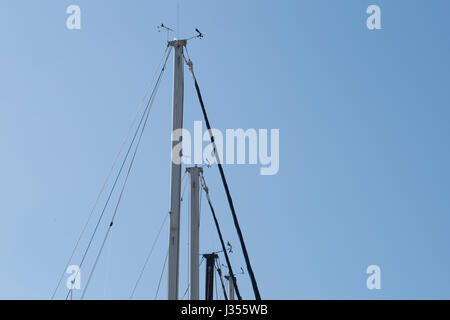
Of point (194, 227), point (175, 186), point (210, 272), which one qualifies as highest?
point (175, 186)

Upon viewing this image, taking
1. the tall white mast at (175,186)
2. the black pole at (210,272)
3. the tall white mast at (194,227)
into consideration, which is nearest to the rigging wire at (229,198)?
the tall white mast at (175,186)

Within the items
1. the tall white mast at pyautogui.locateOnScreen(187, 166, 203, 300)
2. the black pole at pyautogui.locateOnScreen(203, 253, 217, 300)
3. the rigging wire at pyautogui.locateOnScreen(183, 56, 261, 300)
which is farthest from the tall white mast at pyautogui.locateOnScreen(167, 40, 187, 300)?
the black pole at pyautogui.locateOnScreen(203, 253, 217, 300)

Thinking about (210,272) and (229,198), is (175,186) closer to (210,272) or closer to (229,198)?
(229,198)

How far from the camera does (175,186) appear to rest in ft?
105

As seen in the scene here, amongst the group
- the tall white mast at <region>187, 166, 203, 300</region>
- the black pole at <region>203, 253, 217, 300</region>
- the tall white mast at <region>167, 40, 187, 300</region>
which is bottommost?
the black pole at <region>203, 253, 217, 300</region>

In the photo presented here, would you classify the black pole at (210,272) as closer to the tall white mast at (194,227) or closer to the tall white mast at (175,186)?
the tall white mast at (194,227)

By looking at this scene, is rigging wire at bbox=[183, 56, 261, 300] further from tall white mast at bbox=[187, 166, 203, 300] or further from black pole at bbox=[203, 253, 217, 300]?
black pole at bbox=[203, 253, 217, 300]

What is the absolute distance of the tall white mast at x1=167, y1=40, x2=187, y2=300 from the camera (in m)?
30.2

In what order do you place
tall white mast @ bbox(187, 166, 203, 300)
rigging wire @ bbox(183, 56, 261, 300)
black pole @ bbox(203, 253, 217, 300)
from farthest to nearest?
black pole @ bbox(203, 253, 217, 300) → tall white mast @ bbox(187, 166, 203, 300) → rigging wire @ bbox(183, 56, 261, 300)

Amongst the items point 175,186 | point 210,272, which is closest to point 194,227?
point 210,272

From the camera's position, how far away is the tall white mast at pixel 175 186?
30.2m

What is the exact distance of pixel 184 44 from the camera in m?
35.3
